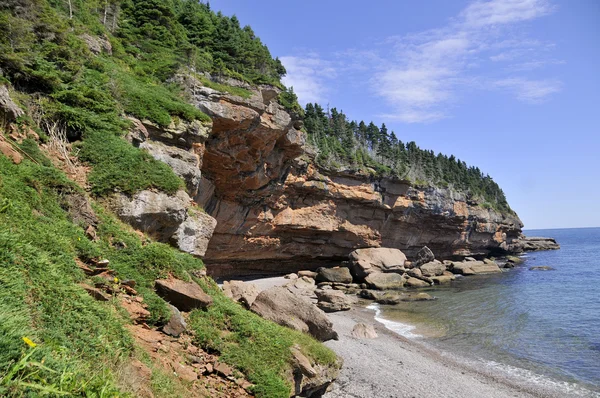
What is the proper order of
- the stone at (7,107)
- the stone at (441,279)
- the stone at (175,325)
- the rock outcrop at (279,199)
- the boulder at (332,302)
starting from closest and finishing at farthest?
the stone at (175,325) → the stone at (7,107) → the rock outcrop at (279,199) → the boulder at (332,302) → the stone at (441,279)

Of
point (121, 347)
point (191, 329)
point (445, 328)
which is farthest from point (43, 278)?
point (445, 328)

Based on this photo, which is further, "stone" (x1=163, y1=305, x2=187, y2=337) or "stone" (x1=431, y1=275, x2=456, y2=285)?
"stone" (x1=431, y1=275, x2=456, y2=285)

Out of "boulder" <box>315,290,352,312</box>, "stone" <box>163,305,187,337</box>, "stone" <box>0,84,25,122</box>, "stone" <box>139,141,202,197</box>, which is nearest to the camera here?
"stone" <box>163,305,187,337</box>

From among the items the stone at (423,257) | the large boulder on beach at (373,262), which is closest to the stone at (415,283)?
the large boulder on beach at (373,262)

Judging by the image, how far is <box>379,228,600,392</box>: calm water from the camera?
1741 centimetres

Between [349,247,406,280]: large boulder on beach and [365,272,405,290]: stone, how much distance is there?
1363 millimetres

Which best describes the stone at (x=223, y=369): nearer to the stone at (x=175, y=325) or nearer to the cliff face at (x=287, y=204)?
the stone at (x=175, y=325)

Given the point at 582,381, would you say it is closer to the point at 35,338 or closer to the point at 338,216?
the point at 35,338

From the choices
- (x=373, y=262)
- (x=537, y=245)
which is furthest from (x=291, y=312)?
(x=537, y=245)

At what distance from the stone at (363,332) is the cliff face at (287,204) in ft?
49.0

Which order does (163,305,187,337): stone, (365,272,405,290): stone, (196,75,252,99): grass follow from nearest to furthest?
1. (163,305,187,337): stone
2. (196,75,252,99): grass
3. (365,272,405,290): stone

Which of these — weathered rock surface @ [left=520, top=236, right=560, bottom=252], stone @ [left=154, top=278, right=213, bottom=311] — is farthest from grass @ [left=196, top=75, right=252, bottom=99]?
weathered rock surface @ [left=520, top=236, right=560, bottom=252]

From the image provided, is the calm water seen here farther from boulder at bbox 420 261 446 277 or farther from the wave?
boulder at bbox 420 261 446 277

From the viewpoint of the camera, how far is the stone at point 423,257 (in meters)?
53.1
